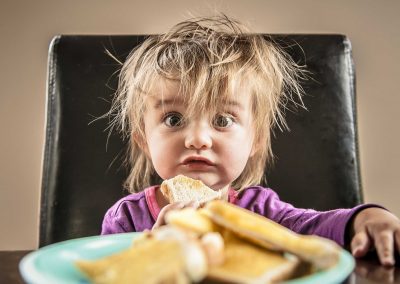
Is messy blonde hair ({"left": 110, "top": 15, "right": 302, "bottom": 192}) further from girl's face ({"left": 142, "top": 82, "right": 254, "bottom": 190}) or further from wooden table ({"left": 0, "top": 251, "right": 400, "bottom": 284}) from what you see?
wooden table ({"left": 0, "top": 251, "right": 400, "bottom": 284})

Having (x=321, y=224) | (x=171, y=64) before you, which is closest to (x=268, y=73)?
(x=171, y=64)

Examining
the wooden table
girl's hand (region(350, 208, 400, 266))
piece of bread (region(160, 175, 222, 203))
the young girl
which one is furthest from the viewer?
the young girl

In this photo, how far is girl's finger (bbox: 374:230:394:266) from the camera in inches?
26.9

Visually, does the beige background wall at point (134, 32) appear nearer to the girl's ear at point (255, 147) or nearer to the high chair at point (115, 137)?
the high chair at point (115, 137)

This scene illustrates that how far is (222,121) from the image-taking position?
113 centimetres

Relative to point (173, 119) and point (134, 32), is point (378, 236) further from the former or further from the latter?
point (134, 32)

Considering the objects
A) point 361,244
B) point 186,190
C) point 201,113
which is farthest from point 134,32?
point 361,244

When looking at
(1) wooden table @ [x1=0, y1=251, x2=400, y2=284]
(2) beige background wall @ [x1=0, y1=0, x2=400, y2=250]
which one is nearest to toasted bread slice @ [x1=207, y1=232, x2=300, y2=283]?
(1) wooden table @ [x1=0, y1=251, x2=400, y2=284]

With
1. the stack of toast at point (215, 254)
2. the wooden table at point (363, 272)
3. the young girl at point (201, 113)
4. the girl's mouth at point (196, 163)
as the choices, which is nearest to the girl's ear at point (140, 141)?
the young girl at point (201, 113)

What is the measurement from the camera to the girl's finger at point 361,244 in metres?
0.73

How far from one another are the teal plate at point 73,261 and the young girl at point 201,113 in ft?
1.33

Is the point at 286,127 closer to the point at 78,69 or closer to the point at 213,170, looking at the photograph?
the point at 213,170

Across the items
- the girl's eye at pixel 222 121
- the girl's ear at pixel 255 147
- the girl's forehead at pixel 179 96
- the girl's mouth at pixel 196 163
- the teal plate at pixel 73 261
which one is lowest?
the teal plate at pixel 73 261

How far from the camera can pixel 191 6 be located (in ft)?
6.72
